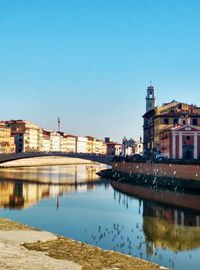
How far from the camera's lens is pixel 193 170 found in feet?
138

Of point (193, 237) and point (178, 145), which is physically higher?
point (178, 145)

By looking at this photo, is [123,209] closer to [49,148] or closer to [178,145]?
[178,145]

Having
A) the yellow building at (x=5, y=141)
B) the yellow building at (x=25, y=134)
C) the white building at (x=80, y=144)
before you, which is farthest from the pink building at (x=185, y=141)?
the white building at (x=80, y=144)

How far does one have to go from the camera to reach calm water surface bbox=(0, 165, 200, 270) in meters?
18.3

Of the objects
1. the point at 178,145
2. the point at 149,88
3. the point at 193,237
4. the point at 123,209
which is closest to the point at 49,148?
the point at 149,88

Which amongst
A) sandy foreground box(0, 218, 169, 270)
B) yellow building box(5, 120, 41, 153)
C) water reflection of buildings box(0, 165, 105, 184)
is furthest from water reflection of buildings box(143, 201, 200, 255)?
yellow building box(5, 120, 41, 153)

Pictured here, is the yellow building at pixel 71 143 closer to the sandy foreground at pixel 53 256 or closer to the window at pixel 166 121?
the window at pixel 166 121

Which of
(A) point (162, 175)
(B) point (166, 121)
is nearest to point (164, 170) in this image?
(A) point (162, 175)

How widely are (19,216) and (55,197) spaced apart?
1203 centimetres

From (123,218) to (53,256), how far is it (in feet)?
49.9

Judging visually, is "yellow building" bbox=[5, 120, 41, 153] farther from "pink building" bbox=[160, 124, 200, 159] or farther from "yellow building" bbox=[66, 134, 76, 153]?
"pink building" bbox=[160, 124, 200, 159]

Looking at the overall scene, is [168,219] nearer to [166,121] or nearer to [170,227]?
[170,227]

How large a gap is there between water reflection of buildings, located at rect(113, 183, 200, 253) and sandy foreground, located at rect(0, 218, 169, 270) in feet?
15.3

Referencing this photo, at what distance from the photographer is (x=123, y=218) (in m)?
26.9
